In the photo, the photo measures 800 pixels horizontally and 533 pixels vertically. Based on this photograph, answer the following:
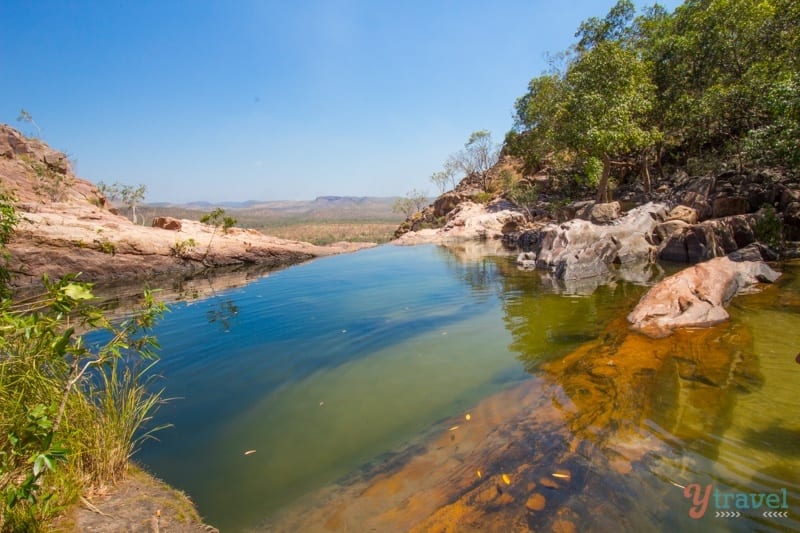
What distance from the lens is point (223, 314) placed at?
13.2m

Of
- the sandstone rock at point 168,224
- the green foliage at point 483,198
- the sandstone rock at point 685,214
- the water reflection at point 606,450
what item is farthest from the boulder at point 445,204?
the water reflection at point 606,450

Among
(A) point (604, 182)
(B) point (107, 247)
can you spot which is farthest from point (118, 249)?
(A) point (604, 182)

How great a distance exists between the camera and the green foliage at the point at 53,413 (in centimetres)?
222

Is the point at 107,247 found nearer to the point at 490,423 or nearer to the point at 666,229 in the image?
the point at 490,423

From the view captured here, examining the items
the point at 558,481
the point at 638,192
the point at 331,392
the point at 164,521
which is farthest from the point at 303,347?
the point at 638,192

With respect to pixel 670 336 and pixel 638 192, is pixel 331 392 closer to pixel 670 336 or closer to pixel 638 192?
pixel 670 336

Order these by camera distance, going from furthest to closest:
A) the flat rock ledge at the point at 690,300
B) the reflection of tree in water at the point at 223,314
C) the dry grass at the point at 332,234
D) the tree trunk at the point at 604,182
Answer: the dry grass at the point at 332,234 < the tree trunk at the point at 604,182 < the reflection of tree in water at the point at 223,314 < the flat rock ledge at the point at 690,300

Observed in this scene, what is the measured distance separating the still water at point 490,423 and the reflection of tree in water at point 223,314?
160cm

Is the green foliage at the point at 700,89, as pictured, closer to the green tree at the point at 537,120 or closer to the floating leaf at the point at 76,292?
the green tree at the point at 537,120

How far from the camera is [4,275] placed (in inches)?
133

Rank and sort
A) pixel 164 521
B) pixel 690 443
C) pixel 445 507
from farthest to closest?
pixel 690 443, pixel 445 507, pixel 164 521

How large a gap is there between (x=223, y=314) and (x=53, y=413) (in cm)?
1152

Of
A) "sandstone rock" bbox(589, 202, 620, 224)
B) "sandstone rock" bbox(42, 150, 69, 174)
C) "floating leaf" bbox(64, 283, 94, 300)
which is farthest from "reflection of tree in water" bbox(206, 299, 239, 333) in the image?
"sandstone rock" bbox(42, 150, 69, 174)

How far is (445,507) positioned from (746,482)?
9.60ft
